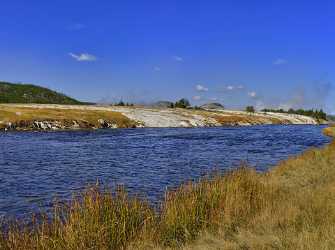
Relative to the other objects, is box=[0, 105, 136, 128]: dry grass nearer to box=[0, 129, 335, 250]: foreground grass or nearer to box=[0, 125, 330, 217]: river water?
box=[0, 125, 330, 217]: river water

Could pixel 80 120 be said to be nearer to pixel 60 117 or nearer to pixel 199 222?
pixel 60 117

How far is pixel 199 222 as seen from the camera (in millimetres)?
14672

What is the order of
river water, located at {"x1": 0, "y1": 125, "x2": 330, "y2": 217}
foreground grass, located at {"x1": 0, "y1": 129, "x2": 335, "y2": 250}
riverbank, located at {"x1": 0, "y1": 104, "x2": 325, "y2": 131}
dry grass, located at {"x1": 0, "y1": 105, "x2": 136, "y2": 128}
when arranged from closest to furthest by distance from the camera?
foreground grass, located at {"x1": 0, "y1": 129, "x2": 335, "y2": 250} → river water, located at {"x1": 0, "y1": 125, "x2": 330, "y2": 217} → riverbank, located at {"x1": 0, "y1": 104, "x2": 325, "y2": 131} → dry grass, located at {"x1": 0, "y1": 105, "x2": 136, "y2": 128}

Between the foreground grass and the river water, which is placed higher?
the foreground grass

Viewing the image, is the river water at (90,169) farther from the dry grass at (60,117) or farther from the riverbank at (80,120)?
the dry grass at (60,117)

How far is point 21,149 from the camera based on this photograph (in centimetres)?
4975

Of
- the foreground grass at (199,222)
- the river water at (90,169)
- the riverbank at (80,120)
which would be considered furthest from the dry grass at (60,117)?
the foreground grass at (199,222)

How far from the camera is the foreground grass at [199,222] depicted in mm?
11805

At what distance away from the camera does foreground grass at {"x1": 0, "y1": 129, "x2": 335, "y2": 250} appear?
1180 centimetres

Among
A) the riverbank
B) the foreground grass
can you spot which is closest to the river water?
the foreground grass

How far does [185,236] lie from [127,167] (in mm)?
22880

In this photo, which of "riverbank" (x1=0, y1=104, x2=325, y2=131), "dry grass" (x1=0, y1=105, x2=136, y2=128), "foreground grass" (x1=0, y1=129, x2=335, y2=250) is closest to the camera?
"foreground grass" (x1=0, y1=129, x2=335, y2=250)

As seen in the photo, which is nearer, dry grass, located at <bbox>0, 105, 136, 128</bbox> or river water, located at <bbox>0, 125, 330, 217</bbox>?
river water, located at <bbox>0, 125, 330, 217</bbox>

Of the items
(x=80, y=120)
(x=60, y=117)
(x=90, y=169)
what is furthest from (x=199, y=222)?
(x=60, y=117)
